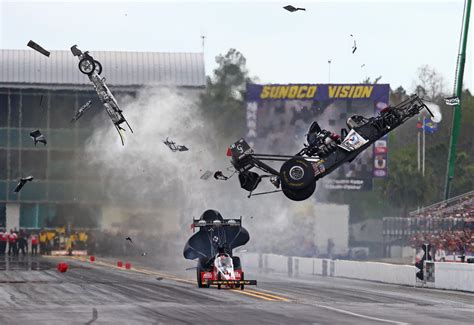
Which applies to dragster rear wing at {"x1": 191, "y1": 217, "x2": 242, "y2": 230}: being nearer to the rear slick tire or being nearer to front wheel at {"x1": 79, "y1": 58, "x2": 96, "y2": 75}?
the rear slick tire

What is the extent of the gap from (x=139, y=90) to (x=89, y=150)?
5.45 meters

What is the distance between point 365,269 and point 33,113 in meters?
39.1

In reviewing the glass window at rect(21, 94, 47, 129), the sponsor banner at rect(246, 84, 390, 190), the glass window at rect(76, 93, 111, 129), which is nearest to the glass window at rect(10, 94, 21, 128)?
the glass window at rect(21, 94, 47, 129)

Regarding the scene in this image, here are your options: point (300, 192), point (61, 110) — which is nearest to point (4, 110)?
point (61, 110)

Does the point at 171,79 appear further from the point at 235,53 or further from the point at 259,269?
the point at 235,53

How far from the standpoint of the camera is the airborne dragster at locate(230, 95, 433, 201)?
29891 millimetres

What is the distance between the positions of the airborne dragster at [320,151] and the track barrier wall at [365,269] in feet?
26.7

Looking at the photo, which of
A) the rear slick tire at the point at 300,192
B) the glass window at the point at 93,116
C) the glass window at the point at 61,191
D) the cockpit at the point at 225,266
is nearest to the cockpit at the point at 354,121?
the rear slick tire at the point at 300,192

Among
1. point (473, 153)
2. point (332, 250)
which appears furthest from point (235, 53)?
point (332, 250)

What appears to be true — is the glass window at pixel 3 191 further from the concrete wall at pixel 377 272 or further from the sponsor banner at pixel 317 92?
the concrete wall at pixel 377 272

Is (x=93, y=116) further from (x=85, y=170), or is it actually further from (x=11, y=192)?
(x=11, y=192)

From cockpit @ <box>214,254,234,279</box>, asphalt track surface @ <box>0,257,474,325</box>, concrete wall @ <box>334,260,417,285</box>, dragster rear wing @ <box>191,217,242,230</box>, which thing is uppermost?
dragster rear wing @ <box>191,217,242,230</box>

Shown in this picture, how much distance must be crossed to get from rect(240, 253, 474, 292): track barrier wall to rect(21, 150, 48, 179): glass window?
23.8m

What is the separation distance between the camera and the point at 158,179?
68.3m
